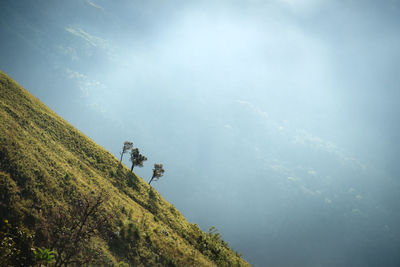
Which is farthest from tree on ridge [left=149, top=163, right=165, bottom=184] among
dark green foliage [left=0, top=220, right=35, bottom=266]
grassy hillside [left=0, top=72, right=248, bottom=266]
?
dark green foliage [left=0, top=220, right=35, bottom=266]

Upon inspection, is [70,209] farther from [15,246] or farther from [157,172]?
[157,172]

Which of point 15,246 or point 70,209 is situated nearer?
point 15,246

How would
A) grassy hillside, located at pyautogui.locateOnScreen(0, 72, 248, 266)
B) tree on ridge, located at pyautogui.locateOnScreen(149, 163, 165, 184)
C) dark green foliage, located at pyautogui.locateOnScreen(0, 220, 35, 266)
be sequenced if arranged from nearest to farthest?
dark green foliage, located at pyautogui.locateOnScreen(0, 220, 35, 266)
grassy hillside, located at pyautogui.locateOnScreen(0, 72, 248, 266)
tree on ridge, located at pyautogui.locateOnScreen(149, 163, 165, 184)

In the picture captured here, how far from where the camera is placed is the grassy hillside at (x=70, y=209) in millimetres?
19375

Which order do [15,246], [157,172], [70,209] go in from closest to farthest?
[15,246] → [70,209] → [157,172]

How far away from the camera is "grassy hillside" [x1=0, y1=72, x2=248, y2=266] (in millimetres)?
19375

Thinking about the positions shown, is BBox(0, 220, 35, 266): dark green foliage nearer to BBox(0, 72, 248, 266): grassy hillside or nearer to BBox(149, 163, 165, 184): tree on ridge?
BBox(0, 72, 248, 266): grassy hillside

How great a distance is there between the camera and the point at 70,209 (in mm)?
25891

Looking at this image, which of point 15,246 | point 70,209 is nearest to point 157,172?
point 70,209

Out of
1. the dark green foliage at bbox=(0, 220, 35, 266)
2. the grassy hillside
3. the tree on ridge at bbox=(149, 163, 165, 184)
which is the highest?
the tree on ridge at bbox=(149, 163, 165, 184)

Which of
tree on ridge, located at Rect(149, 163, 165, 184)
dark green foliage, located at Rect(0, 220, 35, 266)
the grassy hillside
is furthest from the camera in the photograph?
tree on ridge, located at Rect(149, 163, 165, 184)

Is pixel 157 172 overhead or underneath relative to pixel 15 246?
overhead

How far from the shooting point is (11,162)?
25.8 meters

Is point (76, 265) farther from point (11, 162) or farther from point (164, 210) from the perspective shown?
point (164, 210)
